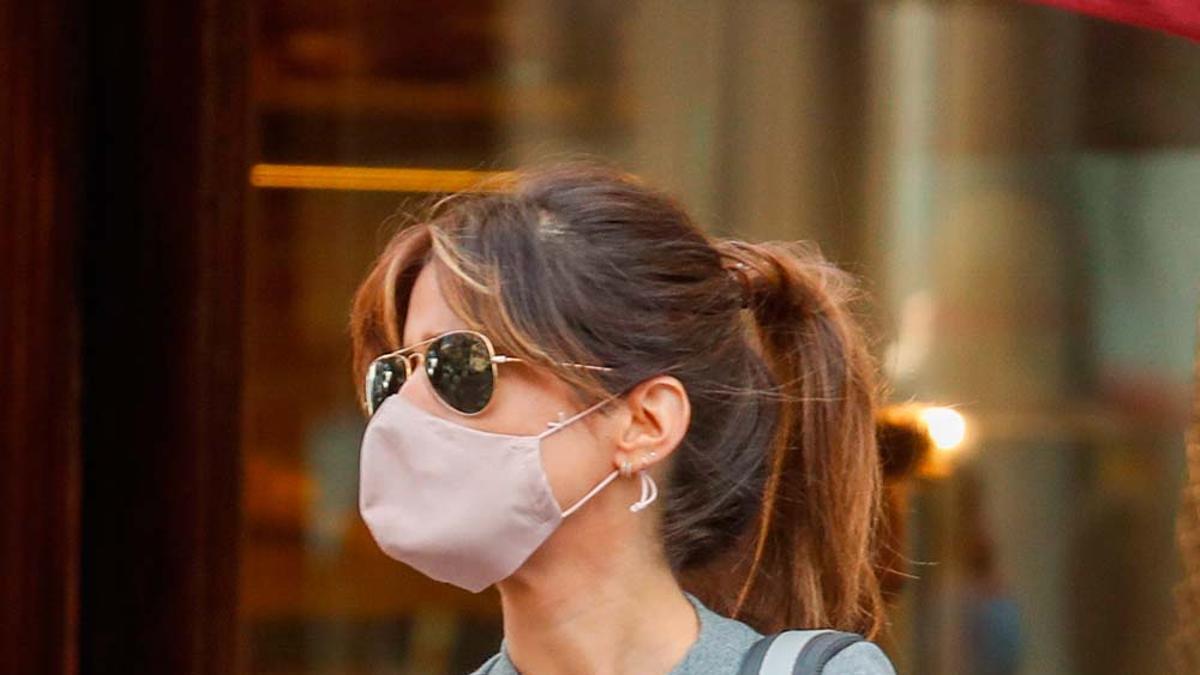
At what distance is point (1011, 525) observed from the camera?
518 cm

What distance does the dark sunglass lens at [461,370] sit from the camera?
2.32 m

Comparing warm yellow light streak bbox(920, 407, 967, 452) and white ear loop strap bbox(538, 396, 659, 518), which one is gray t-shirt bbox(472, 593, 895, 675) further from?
warm yellow light streak bbox(920, 407, 967, 452)

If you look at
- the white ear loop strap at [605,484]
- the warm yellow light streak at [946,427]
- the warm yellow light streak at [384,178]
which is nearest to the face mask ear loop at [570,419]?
the white ear loop strap at [605,484]

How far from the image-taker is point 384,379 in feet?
8.05

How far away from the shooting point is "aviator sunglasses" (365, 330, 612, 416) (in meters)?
2.32

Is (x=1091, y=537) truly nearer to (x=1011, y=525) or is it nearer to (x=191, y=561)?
(x=1011, y=525)

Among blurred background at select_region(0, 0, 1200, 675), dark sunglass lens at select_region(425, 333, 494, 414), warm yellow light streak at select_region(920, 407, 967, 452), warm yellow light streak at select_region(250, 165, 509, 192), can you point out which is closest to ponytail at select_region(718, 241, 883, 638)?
dark sunglass lens at select_region(425, 333, 494, 414)

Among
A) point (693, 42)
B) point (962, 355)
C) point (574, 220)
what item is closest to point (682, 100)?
point (693, 42)

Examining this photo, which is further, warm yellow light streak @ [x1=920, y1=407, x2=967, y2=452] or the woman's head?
warm yellow light streak @ [x1=920, y1=407, x2=967, y2=452]

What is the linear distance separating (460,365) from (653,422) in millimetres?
228

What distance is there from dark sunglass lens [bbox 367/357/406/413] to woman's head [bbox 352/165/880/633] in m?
0.04

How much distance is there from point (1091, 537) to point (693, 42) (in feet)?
5.08

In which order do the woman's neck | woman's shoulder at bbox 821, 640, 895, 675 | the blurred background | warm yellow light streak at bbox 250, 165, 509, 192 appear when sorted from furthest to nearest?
warm yellow light streak at bbox 250, 165, 509, 192
the blurred background
the woman's neck
woman's shoulder at bbox 821, 640, 895, 675

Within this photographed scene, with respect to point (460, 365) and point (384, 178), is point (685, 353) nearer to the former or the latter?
point (460, 365)
